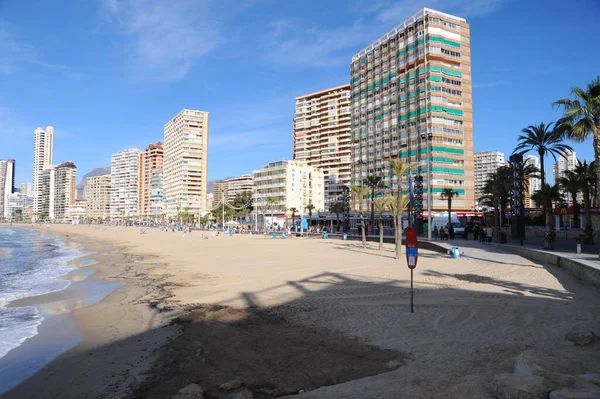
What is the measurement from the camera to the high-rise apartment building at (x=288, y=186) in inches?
4483

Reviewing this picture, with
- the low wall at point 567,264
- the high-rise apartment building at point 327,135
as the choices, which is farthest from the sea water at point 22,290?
the high-rise apartment building at point 327,135

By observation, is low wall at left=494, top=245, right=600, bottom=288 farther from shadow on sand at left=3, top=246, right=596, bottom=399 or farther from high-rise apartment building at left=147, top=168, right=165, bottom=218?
high-rise apartment building at left=147, top=168, right=165, bottom=218

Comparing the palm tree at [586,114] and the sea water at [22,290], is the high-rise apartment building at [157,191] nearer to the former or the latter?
the sea water at [22,290]

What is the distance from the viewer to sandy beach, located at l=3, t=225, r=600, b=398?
537 centimetres

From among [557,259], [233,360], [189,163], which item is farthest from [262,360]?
[189,163]

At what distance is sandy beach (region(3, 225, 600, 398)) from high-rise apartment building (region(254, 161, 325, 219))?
98.5m

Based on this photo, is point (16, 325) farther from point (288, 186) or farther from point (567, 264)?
point (288, 186)

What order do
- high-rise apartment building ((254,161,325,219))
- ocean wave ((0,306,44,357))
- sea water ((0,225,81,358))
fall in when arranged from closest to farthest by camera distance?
1. ocean wave ((0,306,44,357))
2. sea water ((0,225,81,358))
3. high-rise apartment building ((254,161,325,219))

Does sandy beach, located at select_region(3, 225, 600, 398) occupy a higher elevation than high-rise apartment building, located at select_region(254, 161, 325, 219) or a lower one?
lower

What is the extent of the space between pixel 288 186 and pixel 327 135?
2565 cm

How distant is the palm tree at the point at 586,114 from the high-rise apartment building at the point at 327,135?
102 m

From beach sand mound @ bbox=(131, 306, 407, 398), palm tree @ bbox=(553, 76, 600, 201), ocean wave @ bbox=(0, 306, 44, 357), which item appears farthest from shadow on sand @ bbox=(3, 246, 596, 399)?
palm tree @ bbox=(553, 76, 600, 201)

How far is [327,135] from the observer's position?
12862 cm

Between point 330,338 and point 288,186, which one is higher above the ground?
point 288,186
